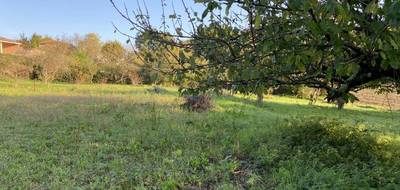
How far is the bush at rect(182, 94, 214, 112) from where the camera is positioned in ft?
35.6

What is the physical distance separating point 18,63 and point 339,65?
78.7 feet

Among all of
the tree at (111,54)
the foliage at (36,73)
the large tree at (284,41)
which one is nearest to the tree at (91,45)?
the tree at (111,54)

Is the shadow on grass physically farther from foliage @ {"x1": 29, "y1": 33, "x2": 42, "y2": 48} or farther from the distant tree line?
foliage @ {"x1": 29, "y1": 33, "x2": 42, "y2": 48}

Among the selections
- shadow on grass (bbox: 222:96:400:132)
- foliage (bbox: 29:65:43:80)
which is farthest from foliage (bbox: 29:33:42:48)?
shadow on grass (bbox: 222:96:400:132)

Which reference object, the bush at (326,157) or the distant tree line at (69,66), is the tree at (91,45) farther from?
the bush at (326,157)

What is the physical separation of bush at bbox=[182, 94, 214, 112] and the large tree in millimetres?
5745

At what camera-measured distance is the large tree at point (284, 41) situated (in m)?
2.07

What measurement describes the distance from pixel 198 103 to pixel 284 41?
27.2 feet

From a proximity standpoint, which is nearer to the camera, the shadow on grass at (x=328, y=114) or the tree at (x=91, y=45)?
the shadow on grass at (x=328, y=114)

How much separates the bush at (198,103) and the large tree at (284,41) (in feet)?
18.8

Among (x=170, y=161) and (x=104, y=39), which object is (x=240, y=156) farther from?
(x=104, y=39)

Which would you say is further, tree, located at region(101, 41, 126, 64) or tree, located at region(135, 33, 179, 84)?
tree, located at region(101, 41, 126, 64)

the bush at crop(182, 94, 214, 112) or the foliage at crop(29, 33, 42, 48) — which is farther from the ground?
the foliage at crop(29, 33, 42, 48)

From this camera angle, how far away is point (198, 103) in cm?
1095
